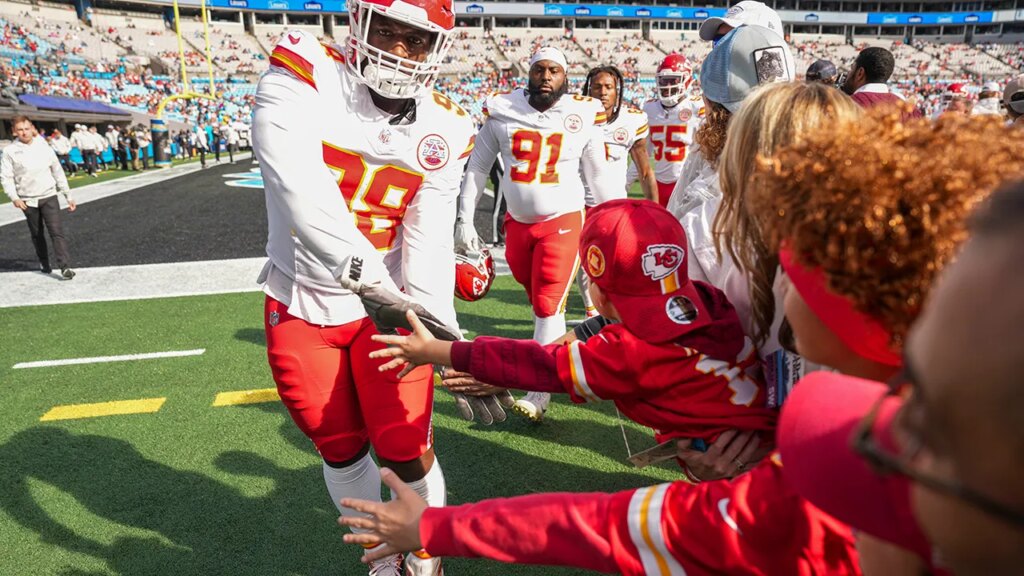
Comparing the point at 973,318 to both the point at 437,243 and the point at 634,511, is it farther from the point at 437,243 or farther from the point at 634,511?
the point at 437,243

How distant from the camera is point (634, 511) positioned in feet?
3.39

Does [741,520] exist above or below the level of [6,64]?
below

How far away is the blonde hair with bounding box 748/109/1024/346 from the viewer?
74 centimetres

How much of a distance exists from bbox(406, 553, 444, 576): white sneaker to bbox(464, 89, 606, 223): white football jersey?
2.41 meters

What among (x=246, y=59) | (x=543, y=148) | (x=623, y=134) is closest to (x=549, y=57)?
(x=543, y=148)

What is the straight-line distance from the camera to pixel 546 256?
13.6ft

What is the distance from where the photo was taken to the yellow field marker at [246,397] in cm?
419

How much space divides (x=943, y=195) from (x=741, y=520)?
21.0 inches

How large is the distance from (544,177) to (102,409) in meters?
3.21

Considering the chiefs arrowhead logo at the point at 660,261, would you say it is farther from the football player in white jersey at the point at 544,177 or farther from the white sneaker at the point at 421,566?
the football player in white jersey at the point at 544,177

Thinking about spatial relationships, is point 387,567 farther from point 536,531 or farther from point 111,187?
point 111,187

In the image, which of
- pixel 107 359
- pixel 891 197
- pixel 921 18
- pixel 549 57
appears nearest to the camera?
pixel 891 197

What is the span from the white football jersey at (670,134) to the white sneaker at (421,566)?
17.2 feet

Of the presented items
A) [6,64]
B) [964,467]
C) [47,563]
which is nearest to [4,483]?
[47,563]
